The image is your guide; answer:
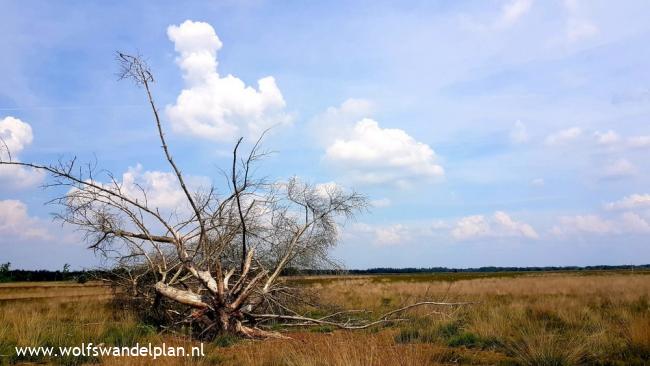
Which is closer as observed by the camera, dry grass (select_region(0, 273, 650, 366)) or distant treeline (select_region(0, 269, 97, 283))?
dry grass (select_region(0, 273, 650, 366))

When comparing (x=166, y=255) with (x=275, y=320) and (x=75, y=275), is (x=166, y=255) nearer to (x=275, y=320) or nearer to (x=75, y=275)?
(x=275, y=320)

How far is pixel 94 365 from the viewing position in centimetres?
652

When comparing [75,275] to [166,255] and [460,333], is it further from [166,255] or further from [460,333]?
[460,333]

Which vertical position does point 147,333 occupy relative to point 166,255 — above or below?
below

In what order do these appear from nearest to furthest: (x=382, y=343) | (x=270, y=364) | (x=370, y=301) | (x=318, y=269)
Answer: (x=270, y=364) → (x=382, y=343) → (x=318, y=269) → (x=370, y=301)

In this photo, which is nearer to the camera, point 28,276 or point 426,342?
point 426,342

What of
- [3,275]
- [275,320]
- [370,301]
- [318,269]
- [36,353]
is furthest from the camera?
[3,275]

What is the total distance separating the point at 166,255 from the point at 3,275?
7039 cm

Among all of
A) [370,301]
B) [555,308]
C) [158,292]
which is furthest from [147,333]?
[370,301]

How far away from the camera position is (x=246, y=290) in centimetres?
907

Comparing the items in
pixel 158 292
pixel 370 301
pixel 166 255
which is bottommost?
pixel 370 301

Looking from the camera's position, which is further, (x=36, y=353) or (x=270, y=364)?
(x=36, y=353)

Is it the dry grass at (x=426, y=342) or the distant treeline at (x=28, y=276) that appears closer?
the dry grass at (x=426, y=342)

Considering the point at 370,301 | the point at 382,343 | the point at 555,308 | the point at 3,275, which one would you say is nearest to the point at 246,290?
the point at 382,343
